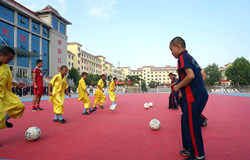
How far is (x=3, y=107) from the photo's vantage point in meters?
3.31

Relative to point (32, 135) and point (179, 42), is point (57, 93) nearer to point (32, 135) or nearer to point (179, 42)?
point (32, 135)

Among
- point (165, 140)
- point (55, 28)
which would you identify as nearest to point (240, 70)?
point (55, 28)

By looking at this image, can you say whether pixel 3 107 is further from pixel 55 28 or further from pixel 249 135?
pixel 55 28

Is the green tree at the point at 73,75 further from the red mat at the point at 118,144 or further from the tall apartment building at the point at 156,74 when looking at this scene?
the tall apartment building at the point at 156,74

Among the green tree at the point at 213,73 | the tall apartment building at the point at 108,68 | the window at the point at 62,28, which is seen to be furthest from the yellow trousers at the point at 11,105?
the tall apartment building at the point at 108,68

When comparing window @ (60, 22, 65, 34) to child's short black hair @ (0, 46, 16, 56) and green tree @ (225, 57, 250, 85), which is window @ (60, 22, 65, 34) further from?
green tree @ (225, 57, 250, 85)

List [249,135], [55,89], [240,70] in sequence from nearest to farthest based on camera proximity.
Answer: [249,135] < [55,89] < [240,70]

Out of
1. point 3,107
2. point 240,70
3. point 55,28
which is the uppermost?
point 55,28

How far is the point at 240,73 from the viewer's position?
49656 mm

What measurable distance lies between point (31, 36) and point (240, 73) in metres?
55.6

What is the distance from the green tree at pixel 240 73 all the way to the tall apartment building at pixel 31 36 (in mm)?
49445

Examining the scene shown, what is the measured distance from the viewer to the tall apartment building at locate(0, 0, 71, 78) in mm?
30609

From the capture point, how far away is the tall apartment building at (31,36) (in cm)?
3061

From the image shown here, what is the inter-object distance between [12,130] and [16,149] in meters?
1.84
